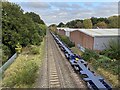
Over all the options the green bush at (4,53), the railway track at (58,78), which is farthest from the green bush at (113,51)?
the green bush at (4,53)

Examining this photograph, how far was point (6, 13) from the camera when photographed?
24688 mm

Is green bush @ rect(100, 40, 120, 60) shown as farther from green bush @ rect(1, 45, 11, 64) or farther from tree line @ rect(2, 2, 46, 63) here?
green bush @ rect(1, 45, 11, 64)

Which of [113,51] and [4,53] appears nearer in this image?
[4,53]

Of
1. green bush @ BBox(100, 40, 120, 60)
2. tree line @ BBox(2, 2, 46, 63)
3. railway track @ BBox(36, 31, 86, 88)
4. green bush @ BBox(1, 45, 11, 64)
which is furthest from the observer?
tree line @ BBox(2, 2, 46, 63)

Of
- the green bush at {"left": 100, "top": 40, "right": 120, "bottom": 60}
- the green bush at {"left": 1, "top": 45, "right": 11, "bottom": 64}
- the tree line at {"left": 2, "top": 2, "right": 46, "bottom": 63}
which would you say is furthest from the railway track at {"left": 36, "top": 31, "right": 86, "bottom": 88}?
the green bush at {"left": 100, "top": 40, "right": 120, "bottom": 60}

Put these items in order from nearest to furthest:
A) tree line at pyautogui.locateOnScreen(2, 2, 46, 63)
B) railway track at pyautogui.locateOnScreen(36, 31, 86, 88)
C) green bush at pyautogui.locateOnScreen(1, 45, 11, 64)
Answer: railway track at pyautogui.locateOnScreen(36, 31, 86, 88) → green bush at pyautogui.locateOnScreen(1, 45, 11, 64) → tree line at pyautogui.locateOnScreen(2, 2, 46, 63)

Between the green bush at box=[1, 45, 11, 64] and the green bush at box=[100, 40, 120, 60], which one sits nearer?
the green bush at box=[1, 45, 11, 64]

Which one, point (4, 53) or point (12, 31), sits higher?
point (12, 31)

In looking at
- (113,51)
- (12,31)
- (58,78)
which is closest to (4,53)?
(12,31)

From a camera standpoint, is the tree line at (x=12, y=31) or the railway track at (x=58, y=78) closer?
the railway track at (x=58, y=78)

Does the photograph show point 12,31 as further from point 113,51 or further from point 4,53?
point 113,51

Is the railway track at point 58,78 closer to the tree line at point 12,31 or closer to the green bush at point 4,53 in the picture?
the green bush at point 4,53

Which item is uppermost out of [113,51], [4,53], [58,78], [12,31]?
[12,31]

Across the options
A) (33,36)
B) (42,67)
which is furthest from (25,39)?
(42,67)
